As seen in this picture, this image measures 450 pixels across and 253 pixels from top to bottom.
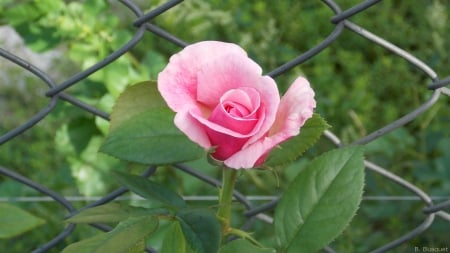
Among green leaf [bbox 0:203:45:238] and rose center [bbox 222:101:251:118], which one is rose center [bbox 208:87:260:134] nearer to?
rose center [bbox 222:101:251:118]

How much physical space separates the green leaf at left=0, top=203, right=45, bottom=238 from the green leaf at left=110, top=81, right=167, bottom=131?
0.21 m

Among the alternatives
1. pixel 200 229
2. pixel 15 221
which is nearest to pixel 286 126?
pixel 200 229

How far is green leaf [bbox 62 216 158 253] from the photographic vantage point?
773mm

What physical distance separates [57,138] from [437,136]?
0.78 m

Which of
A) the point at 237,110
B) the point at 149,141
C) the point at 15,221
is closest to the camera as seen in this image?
the point at 237,110

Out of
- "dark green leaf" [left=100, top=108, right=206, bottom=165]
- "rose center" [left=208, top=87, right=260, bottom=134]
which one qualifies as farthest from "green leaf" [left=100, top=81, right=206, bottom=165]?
"rose center" [left=208, top=87, right=260, bottom=134]

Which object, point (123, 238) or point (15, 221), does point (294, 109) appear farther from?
point (15, 221)

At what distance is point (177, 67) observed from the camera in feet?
2.48

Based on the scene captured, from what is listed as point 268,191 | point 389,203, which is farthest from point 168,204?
point 389,203

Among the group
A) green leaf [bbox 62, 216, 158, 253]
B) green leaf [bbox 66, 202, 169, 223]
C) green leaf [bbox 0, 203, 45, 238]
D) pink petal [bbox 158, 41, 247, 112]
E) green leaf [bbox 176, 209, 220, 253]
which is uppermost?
green leaf [bbox 0, 203, 45, 238]

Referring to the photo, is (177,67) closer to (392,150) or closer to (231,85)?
(231,85)

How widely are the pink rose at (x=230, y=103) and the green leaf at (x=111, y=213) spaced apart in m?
0.10

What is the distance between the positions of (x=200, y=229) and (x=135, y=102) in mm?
155

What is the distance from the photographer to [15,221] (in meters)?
1.03
